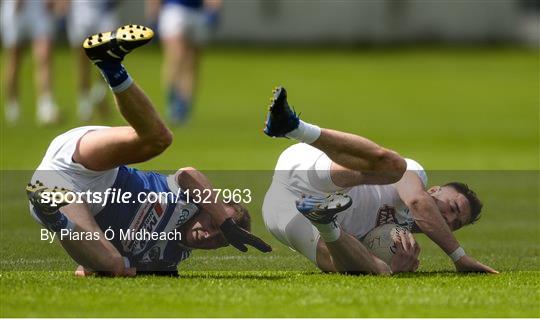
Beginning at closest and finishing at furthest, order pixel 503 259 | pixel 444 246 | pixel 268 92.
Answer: pixel 444 246 < pixel 503 259 < pixel 268 92

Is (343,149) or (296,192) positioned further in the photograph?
(296,192)

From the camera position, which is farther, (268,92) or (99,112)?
(268,92)

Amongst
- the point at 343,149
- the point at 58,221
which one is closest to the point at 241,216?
the point at 343,149

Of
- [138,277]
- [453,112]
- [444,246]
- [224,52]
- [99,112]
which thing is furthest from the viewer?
[224,52]

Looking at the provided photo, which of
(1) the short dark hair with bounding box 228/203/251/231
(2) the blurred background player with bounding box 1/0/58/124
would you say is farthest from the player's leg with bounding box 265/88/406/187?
(2) the blurred background player with bounding box 1/0/58/124

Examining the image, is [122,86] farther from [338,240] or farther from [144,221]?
[338,240]

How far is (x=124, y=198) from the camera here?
29.1 feet

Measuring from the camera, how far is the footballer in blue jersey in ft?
27.9

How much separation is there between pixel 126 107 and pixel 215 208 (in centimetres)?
94

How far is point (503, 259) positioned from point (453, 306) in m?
2.21

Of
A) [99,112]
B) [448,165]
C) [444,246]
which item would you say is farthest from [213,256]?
[99,112]

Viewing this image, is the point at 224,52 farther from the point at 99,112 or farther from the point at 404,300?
the point at 404,300

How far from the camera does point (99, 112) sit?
70.3 feet

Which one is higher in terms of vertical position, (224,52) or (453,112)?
(453,112)
